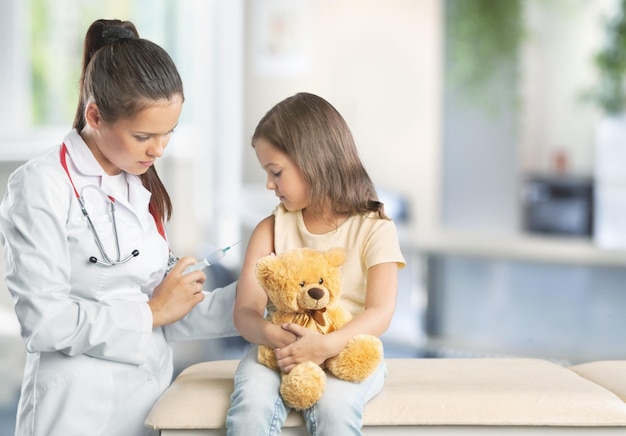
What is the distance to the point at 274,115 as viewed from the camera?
1.61 metres

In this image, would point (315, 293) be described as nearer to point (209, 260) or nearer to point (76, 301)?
point (209, 260)

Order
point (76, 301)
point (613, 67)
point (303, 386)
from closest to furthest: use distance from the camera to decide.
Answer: point (303, 386) → point (76, 301) → point (613, 67)

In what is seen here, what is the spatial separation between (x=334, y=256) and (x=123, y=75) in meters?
0.48

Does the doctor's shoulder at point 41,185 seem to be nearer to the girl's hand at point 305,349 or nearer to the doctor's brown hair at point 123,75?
the doctor's brown hair at point 123,75

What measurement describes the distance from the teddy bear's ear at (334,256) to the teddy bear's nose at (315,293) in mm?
70

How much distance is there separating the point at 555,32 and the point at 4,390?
409 cm

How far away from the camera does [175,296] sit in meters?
1.58

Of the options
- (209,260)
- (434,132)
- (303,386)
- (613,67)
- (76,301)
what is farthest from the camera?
A: (434,132)

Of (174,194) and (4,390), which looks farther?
(174,194)

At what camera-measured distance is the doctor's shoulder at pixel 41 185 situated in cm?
145

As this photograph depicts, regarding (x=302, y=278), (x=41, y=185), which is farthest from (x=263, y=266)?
(x=41, y=185)

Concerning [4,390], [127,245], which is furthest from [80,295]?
[4,390]

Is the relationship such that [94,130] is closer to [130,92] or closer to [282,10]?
[130,92]

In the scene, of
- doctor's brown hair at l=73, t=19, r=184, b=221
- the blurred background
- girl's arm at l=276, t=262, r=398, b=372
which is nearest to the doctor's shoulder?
doctor's brown hair at l=73, t=19, r=184, b=221
